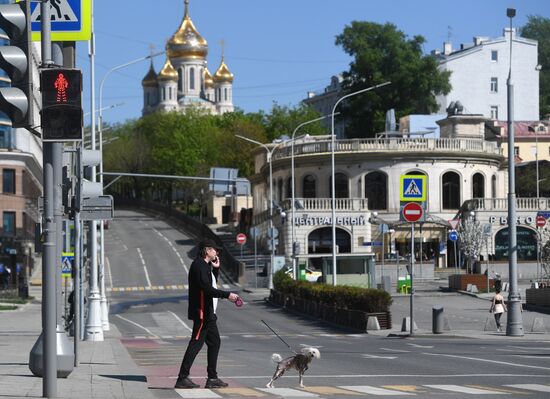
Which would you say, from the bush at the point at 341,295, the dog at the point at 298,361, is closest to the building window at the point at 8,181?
the bush at the point at 341,295

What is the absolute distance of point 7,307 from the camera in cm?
5903

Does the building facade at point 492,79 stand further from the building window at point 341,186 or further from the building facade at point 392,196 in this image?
the building window at point 341,186

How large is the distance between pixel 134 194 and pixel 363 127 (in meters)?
67.9

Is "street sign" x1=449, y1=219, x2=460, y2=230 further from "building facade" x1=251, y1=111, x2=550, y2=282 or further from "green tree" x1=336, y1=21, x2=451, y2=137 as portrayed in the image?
"green tree" x1=336, y1=21, x2=451, y2=137

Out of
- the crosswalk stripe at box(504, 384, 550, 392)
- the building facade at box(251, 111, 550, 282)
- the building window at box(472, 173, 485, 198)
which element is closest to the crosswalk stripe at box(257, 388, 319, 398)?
the crosswalk stripe at box(504, 384, 550, 392)

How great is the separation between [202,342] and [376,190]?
77.0m

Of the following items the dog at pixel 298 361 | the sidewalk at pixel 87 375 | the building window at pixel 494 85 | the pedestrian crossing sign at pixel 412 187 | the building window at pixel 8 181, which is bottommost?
the sidewalk at pixel 87 375

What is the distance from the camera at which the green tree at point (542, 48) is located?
14206cm

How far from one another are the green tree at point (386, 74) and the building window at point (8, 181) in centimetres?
4106

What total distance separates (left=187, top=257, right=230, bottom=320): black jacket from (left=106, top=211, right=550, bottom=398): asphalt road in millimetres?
1014

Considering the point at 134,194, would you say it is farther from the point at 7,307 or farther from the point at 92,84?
the point at 92,84

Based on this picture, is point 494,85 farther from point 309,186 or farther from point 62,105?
point 62,105

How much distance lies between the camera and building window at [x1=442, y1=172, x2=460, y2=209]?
305 feet

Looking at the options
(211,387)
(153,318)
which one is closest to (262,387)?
(211,387)
